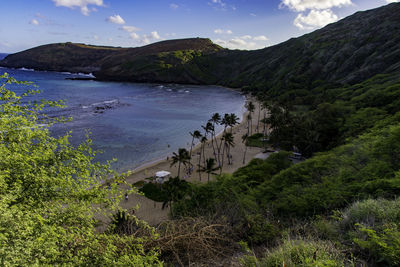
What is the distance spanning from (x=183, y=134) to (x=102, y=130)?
2448cm

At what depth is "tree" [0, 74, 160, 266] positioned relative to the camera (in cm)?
619

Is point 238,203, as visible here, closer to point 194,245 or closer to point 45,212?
point 194,245

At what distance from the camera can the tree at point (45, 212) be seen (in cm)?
619

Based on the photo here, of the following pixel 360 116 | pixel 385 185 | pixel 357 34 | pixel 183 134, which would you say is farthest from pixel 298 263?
pixel 357 34

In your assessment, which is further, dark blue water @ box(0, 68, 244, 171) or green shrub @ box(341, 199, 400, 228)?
dark blue water @ box(0, 68, 244, 171)

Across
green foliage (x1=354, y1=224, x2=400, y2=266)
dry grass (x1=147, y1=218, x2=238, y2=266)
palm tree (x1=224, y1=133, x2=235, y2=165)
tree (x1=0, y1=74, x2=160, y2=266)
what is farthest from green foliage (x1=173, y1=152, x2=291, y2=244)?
palm tree (x1=224, y1=133, x2=235, y2=165)

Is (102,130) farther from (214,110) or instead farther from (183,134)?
(214,110)

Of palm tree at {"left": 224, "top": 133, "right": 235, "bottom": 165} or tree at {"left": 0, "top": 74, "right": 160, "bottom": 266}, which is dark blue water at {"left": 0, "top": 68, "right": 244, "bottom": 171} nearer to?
palm tree at {"left": 224, "top": 133, "right": 235, "bottom": 165}

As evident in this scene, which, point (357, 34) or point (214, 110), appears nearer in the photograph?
point (214, 110)

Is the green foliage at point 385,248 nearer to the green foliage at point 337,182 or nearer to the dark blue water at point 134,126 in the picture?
the green foliage at point 337,182

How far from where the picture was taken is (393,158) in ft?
52.1

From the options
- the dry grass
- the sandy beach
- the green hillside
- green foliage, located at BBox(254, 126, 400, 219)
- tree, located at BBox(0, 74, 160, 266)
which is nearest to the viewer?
tree, located at BBox(0, 74, 160, 266)

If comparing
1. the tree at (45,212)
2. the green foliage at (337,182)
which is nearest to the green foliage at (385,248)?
the green foliage at (337,182)

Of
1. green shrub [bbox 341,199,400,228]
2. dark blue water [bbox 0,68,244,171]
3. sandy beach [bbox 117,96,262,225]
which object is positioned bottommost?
sandy beach [bbox 117,96,262,225]
